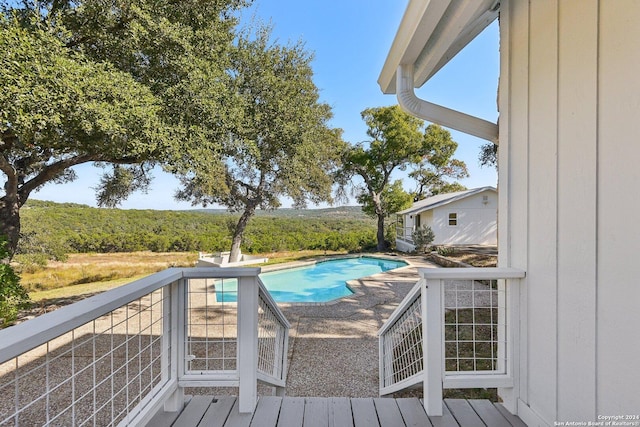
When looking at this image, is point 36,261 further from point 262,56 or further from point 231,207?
point 262,56

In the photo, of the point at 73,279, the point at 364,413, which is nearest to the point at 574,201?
the point at 364,413

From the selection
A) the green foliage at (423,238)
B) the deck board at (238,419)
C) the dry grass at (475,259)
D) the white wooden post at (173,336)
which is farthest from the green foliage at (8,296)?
the green foliage at (423,238)

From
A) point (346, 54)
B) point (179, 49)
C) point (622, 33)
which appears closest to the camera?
point (622, 33)

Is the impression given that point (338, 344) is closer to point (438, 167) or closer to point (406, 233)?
→ point (406, 233)

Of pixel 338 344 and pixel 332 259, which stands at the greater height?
pixel 338 344

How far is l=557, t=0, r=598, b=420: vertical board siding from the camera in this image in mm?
1361

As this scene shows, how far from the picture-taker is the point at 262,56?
809 cm

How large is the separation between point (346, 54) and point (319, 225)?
48.0 feet

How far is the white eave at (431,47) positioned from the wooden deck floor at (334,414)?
1.95 meters

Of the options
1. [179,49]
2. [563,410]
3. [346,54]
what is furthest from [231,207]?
[563,410]

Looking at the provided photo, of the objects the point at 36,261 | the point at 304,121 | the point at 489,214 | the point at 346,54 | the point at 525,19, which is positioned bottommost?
the point at 36,261

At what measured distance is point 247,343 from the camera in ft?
6.42

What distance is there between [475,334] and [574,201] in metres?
2.44

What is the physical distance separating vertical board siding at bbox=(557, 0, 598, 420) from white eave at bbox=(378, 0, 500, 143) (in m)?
0.59
